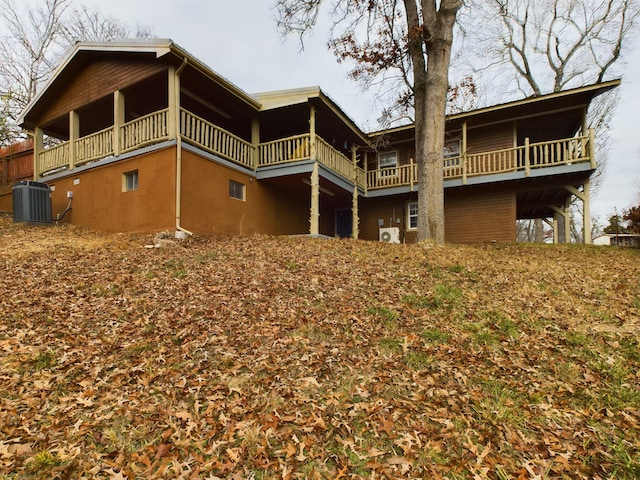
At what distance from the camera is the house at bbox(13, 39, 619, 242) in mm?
10625

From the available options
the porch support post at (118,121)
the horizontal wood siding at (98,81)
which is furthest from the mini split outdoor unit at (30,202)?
the horizontal wood siding at (98,81)

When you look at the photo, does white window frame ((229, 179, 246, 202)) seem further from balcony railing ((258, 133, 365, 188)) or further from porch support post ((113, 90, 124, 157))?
porch support post ((113, 90, 124, 157))

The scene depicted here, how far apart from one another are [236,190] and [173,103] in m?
3.32

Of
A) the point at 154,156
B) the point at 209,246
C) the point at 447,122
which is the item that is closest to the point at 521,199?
the point at 447,122

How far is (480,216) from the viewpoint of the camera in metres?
15.0

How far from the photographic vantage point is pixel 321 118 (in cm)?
1461

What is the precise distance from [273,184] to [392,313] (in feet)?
32.5

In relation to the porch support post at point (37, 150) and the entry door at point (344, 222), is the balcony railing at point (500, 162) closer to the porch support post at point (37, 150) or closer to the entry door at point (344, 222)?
the entry door at point (344, 222)

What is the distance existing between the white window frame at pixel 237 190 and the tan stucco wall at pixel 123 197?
235 cm

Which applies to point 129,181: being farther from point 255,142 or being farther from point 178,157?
point 255,142

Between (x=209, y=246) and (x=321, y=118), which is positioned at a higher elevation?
(x=321, y=118)

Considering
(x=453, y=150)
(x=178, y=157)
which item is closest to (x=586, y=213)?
(x=453, y=150)

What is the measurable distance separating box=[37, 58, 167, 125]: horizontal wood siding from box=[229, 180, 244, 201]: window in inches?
155

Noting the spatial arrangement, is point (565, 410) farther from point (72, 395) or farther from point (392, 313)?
point (72, 395)
